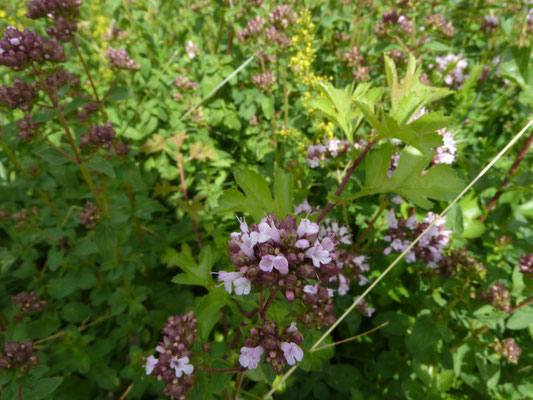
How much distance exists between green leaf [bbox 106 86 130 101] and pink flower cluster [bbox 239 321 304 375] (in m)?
1.96

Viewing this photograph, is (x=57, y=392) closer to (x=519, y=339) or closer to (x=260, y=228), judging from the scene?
(x=260, y=228)

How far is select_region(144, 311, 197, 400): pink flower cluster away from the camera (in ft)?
4.46

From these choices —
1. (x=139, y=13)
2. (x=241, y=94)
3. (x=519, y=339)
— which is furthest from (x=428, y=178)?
(x=139, y=13)

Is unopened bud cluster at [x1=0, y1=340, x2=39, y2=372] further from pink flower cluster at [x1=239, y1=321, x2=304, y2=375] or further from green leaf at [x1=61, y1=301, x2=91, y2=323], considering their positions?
pink flower cluster at [x1=239, y1=321, x2=304, y2=375]

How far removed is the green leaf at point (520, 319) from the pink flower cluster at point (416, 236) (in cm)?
54

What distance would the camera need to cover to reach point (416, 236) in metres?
2.20

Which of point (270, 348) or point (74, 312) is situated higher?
point (270, 348)

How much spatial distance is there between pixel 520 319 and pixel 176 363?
2.14m

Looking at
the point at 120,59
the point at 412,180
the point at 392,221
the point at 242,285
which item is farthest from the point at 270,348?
the point at 120,59

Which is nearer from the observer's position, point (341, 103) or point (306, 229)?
point (306, 229)

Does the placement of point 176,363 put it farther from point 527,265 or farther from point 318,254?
point 527,265

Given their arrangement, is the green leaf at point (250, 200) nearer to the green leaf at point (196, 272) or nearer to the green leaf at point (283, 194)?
the green leaf at point (283, 194)

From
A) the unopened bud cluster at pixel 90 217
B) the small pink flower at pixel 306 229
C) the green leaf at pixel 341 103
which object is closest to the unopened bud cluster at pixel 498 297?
the green leaf at pixel 341 103

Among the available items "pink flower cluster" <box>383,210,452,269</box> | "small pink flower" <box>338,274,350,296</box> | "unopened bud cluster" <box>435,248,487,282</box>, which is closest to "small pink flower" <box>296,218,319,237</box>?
"small pink flower" <box>338,274,350,296</box>
